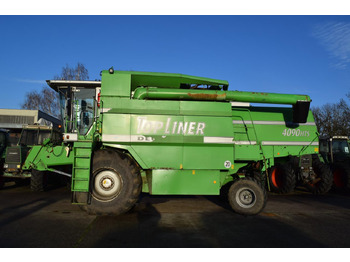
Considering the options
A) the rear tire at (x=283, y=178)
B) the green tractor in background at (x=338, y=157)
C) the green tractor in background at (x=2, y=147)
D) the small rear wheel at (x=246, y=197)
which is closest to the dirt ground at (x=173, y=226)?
the small rear wheel at (x=246, y=197)

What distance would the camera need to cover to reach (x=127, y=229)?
4855 millimetres

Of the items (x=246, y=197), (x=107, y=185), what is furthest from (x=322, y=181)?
(x=107, y=185)

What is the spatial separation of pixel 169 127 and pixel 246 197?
8.65ft

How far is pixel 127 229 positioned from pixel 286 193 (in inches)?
287

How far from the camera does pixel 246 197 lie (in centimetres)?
614

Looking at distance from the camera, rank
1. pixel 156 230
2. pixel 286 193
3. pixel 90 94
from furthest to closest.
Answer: pixel 286 193 → pixel 90 94 → pixel 156 230

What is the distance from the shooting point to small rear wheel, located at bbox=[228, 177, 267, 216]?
599 centimetres

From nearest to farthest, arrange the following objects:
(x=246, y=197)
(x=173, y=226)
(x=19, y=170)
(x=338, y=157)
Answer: (x=173, y=226)
(x=246, y=197)
(x=19, y=170)
(x=338, y=157)

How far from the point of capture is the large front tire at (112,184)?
562 cm

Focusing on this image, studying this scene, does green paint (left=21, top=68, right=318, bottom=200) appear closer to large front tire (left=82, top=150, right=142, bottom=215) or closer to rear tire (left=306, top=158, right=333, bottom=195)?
large front tire (left=82, top=150, right=142, bottom=215)

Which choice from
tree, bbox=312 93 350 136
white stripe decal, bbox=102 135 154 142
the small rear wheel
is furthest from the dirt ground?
tree, bbox=312 93 350 136

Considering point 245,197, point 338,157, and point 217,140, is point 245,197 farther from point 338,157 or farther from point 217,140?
point 338,157

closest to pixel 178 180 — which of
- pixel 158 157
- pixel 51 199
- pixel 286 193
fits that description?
pixel 158 157

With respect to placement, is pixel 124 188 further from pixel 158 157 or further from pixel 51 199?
pixel 51 199
